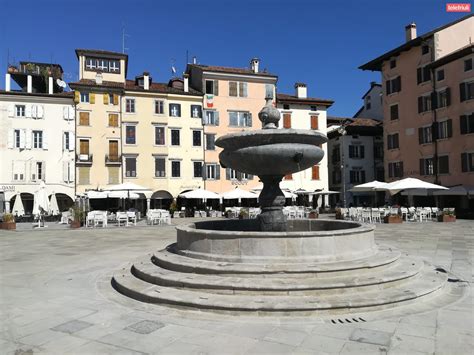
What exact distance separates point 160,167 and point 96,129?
7306 mm

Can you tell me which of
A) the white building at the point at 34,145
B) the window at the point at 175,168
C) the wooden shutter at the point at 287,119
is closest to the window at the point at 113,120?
the white building at the point at 34,145

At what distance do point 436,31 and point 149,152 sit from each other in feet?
97.5

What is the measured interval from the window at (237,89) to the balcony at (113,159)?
1373cm

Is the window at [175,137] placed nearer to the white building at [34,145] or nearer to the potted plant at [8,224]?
the white building at [34,145]

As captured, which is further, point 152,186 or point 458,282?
point 152,186

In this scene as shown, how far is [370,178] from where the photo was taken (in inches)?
1892

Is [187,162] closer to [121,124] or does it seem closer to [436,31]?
[121,124]

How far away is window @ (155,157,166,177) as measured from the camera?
4003cm

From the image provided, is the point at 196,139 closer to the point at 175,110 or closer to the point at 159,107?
the point at 175,110

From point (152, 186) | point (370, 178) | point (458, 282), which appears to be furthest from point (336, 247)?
point (370, 178)

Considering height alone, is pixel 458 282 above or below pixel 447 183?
below

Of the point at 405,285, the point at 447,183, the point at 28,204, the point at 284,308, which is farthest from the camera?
the point at 28,204

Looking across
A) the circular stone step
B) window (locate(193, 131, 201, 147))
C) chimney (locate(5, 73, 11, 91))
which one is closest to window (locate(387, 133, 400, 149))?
window (locate(193, 131, 201, 147))

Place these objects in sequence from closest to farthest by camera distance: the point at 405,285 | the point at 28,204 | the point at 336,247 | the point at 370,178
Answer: the point at 405,285 < the point at 336,247 < the point at 28,204 < the point at 370,178
